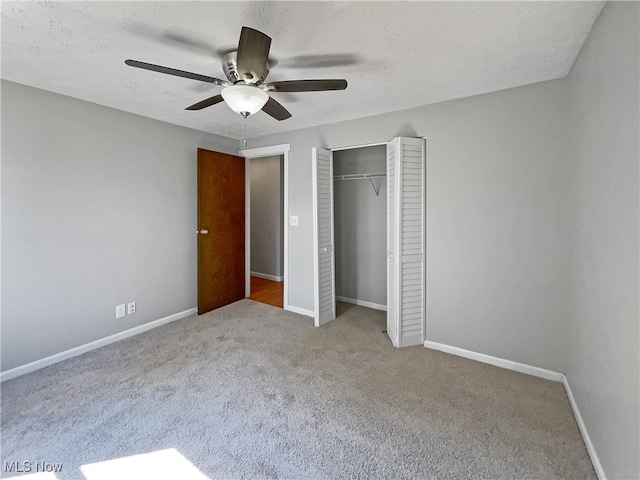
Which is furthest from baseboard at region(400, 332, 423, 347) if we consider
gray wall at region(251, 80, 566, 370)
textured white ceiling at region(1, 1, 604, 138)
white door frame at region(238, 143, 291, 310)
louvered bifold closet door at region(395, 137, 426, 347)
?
textured white ceiling at region(1, 1, 604, 138)

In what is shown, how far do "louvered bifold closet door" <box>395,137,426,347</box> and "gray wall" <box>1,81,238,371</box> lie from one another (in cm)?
255

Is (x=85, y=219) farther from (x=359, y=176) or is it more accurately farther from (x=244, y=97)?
(x=359, y=176)

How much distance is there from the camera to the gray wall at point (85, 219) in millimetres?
2303

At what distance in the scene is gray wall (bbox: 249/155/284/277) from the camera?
536cm

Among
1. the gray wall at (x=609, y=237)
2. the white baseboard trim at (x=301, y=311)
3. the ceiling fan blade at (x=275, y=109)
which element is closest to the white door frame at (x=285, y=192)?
the white baseboard trim at (x=301, y=311)

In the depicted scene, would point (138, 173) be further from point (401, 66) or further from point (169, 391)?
point (401, 66)

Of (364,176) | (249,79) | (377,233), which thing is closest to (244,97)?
(249,79)

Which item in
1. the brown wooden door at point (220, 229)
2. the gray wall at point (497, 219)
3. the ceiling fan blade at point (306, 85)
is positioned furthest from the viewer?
the brown wooden door at point (220, 229)

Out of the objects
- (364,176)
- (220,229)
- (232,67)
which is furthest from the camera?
(220,229)

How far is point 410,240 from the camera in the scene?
2.77 m

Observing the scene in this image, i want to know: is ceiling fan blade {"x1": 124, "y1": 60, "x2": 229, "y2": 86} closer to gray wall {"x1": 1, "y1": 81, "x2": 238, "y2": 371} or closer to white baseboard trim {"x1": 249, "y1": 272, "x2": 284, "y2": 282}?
gray wall {"x1": 1, "y1": 81, "x2": 238, "y2": 371}

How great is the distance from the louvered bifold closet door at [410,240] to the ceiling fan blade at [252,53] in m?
1.57

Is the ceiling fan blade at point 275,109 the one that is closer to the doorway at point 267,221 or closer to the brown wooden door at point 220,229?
the brown wooden door at point 220,229

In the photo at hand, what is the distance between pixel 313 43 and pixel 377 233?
261 cm
